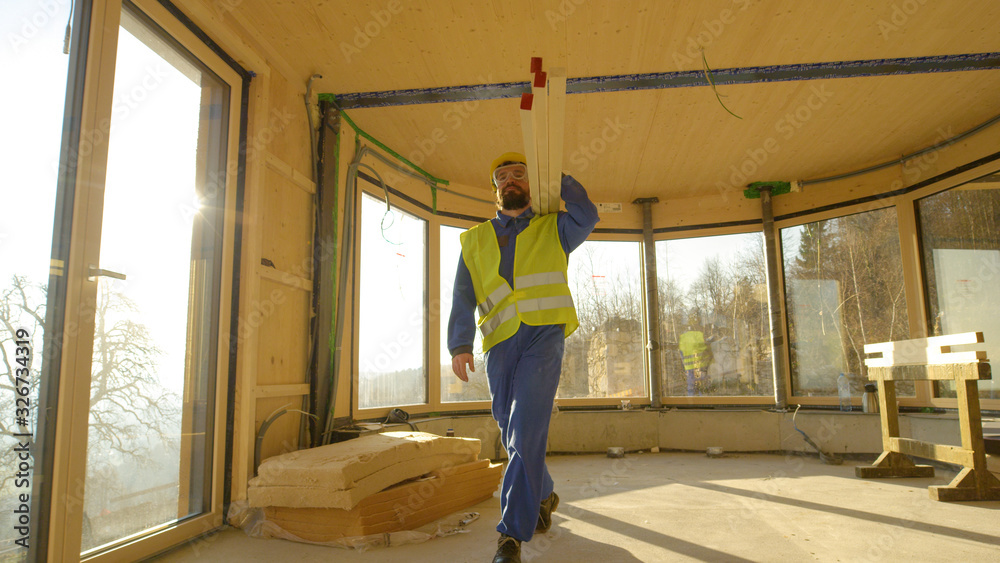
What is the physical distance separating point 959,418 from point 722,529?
7.41 feet

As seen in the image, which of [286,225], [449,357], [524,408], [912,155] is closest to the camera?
[524,408]

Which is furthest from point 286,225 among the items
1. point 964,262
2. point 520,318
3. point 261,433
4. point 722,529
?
point 964,262

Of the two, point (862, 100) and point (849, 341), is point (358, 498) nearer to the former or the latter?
point (862, 100)

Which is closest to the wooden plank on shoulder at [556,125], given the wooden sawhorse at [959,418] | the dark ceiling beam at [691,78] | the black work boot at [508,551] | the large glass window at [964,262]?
the black work boot at [508,551]

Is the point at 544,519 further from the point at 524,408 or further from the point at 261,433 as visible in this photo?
the point at 261,433

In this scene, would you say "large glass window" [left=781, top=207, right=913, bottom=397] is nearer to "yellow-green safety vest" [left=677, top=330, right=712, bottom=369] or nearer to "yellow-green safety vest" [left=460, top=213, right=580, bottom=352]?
"yellow-green safety vest" [left=677, top=330, right=712, bottom=369]

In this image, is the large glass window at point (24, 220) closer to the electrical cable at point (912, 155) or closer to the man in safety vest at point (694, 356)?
the man in safety vest at point (694, 356)

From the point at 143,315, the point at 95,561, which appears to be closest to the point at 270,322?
the point at 143,315

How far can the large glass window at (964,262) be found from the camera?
4652 mm

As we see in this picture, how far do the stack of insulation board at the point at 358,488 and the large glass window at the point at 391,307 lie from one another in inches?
55.8

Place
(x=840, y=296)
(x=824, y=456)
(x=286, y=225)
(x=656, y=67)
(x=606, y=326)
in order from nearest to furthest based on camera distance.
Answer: (x=286, y=225) < (x=656, y=67) < (x=824, y=456) < (x=840, y=296) < (x=606, y=326)

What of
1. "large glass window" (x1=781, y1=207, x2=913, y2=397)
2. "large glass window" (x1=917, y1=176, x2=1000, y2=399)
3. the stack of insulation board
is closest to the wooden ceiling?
"large glass window" (x1=917, y1=176, x2=1000, y2=399)

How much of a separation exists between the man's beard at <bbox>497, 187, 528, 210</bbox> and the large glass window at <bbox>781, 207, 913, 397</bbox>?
432cm

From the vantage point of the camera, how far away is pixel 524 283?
251cm
